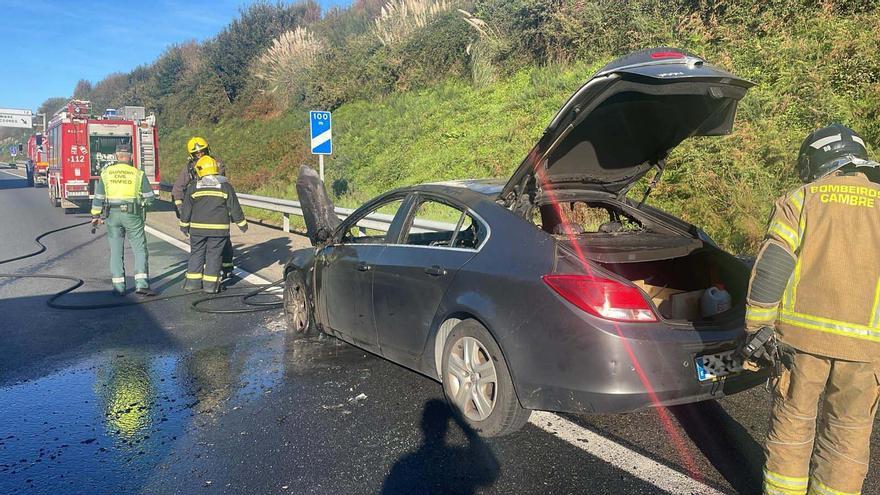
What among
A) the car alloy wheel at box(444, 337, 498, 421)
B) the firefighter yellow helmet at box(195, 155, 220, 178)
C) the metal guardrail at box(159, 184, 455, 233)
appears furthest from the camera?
the firefighter yellow helmet at box(195, 155, 220, 178)

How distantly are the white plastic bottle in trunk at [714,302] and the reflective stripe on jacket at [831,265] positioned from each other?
117cm

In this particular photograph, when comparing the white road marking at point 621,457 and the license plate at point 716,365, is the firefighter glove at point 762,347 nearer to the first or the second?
the license plate at point 716,365

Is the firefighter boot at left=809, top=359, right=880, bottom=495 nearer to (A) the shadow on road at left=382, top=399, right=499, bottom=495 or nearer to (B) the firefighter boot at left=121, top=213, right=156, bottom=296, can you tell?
(A) the shadow on road at left=382, top=399, right=499, bottom=495

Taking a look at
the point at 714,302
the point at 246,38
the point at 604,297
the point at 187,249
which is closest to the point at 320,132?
the point at 187,249

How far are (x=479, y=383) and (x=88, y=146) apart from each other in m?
18.8

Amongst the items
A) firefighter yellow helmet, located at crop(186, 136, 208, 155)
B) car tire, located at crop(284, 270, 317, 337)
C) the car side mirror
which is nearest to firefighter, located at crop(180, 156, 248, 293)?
firefighter yellow helmet, located at crop(186, 136, 208, 155)

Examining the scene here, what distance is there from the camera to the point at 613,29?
13.8 metres

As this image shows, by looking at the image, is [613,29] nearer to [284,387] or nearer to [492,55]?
[492,55]

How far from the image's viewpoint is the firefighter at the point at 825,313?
2510 millimetres

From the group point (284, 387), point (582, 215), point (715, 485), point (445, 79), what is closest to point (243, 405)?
point (284, 387)

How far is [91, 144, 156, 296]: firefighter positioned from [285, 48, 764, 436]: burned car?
3567 mm

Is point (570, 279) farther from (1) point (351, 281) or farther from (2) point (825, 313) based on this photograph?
(1) point (351, 281)

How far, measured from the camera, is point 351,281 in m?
4.92

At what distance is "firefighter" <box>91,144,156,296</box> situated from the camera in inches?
295
